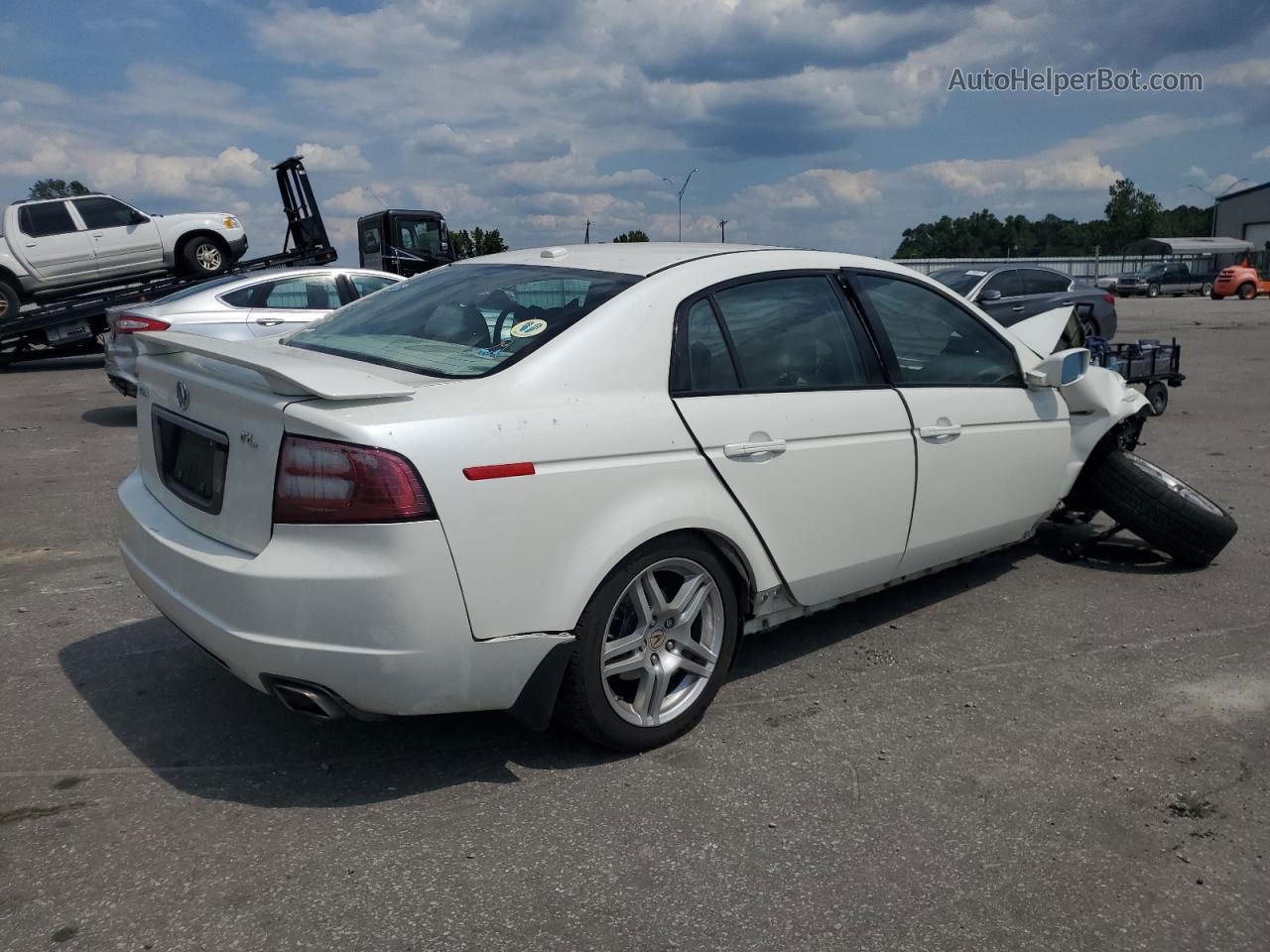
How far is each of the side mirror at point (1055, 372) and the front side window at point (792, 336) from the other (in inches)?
44.7

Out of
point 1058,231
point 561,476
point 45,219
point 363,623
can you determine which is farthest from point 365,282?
point 1058,231

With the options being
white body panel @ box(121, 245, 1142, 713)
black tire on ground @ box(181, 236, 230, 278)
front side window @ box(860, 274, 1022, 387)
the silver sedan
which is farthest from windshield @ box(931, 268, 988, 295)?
white body panel @ box(121, 245, 1142, 713)

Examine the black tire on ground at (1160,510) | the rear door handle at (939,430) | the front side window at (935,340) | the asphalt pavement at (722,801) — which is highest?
the front side window at (935,340)

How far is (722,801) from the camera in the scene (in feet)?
10.2

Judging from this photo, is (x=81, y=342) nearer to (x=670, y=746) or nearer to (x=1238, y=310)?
(x=670, y=746)

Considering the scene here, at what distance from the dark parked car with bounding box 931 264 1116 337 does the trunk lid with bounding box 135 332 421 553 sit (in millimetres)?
14674

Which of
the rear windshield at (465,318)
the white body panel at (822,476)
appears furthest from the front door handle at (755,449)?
the rear windshield at (465,318)

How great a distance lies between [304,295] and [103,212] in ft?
33.9

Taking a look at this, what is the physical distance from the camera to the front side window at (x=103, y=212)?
60.7 feet

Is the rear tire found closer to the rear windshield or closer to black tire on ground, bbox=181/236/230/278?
the rear windshield

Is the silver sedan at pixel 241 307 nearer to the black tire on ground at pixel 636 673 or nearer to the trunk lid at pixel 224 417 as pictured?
the trunk lid at pixel 224 417

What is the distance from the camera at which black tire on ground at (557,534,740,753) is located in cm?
312

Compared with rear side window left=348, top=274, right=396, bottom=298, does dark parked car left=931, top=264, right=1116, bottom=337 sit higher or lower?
lower

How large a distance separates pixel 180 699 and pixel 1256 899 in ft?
11.3
